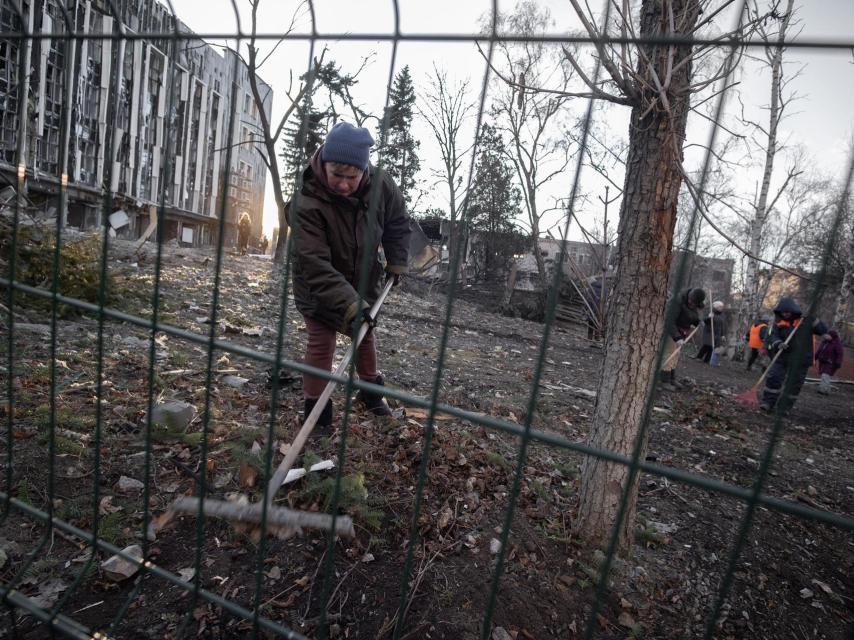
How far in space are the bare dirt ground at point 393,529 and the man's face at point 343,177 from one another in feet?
4.96

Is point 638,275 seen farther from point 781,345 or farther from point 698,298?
point 698,298

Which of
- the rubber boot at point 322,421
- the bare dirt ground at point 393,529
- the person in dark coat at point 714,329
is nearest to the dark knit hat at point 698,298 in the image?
the bare dirt ground at point 393,529

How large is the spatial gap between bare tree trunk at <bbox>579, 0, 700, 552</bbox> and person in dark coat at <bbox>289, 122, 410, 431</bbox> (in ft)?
4.08

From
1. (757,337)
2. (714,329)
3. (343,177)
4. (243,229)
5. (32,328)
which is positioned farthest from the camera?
(243,229)

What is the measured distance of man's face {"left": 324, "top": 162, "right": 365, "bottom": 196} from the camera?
8.66ft

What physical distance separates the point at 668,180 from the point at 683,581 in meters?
1.95

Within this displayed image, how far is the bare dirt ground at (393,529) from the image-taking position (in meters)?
1.98

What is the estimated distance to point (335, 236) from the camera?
306 cm

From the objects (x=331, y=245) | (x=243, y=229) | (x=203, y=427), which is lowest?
(x=203, y=427)

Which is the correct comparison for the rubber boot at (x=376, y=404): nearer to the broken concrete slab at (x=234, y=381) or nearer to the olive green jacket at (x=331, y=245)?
the olive green jacket at (x=331, y=245)

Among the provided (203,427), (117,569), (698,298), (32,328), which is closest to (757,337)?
(698,298)

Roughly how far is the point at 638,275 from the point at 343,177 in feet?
5.27

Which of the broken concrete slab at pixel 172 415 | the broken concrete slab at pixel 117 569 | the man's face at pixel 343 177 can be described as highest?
the man's face at pixel 343 177

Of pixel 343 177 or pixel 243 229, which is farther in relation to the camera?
pixel 243 229
